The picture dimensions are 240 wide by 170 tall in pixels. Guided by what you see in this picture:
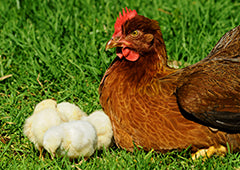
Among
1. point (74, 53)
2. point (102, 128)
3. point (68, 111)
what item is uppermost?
point (74, 53)

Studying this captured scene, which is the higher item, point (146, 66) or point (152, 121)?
point (146, 66)

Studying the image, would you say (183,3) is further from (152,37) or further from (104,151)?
(104,151)

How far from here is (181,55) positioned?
4.75m

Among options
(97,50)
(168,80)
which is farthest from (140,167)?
(97,50)

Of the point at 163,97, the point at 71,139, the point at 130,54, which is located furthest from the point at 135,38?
the point at 71,139

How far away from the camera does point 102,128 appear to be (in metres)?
3.41

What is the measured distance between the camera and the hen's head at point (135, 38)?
131 inches

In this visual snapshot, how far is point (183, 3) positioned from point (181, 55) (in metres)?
1.18

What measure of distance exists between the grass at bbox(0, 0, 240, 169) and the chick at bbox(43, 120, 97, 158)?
9cm

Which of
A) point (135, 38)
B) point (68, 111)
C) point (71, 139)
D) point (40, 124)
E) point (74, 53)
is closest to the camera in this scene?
point (71, 139)

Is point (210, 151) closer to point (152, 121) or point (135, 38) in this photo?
point (152, 121)

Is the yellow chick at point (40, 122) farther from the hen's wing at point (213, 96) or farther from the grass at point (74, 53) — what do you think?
the hen's wing at point (213, 96)

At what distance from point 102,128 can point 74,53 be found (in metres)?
1.47

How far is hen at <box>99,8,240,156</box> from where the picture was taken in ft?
10.3
